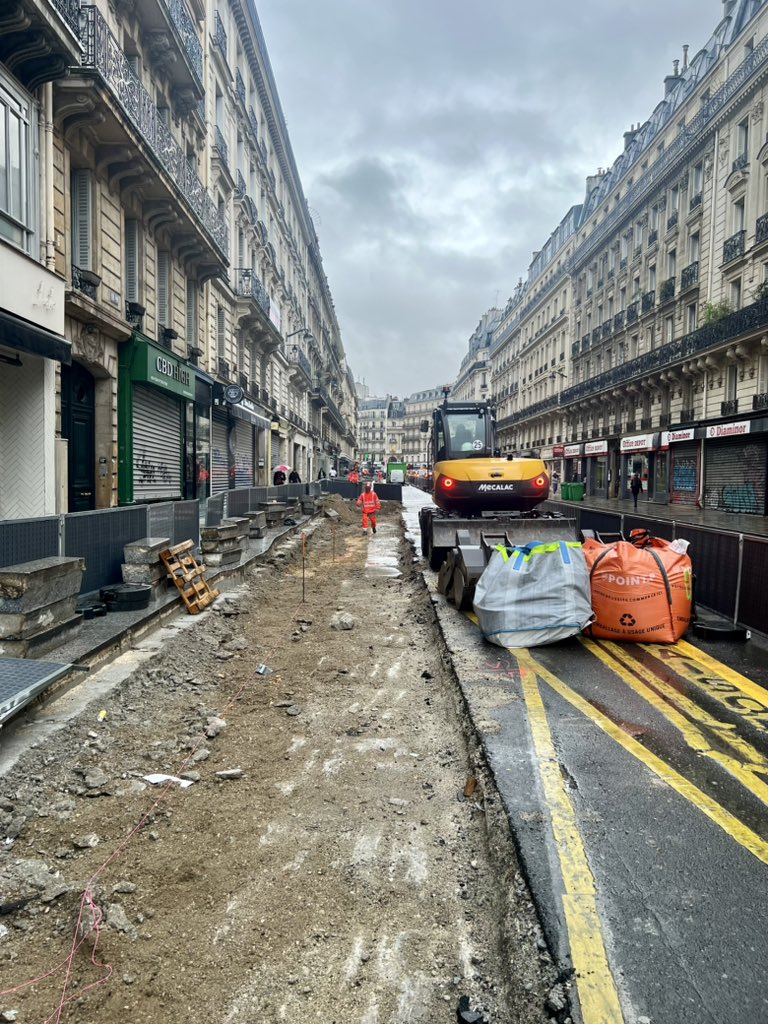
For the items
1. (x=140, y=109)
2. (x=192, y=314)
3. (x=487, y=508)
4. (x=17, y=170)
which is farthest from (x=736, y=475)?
(x=17, y=170)

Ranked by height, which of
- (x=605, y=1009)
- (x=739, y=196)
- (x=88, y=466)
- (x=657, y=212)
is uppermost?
(x=657, y=212)

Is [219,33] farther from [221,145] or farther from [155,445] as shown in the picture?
[155,445]

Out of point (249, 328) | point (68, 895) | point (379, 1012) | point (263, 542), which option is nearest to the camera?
point (379, 1012)

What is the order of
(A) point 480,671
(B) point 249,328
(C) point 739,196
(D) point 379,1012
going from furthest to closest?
(C) point 739,196 < (B) point 249,328 < (A) point 480,671 < (D) point 379,1012

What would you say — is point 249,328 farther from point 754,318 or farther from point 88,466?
point 754,318

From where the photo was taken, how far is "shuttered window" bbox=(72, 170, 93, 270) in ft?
38.2

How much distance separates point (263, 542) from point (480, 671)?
9757mm

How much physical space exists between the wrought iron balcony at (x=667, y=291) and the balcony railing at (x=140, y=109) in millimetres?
26461

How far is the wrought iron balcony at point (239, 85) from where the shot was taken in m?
22.5

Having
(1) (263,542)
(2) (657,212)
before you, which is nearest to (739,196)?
(2) (657,212)

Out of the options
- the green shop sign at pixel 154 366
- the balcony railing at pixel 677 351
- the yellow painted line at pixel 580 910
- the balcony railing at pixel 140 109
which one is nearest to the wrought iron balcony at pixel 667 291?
the balcony railing at pixel 677 351

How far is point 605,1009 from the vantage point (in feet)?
6.51

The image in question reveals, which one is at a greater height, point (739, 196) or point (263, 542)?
point (739, 196)

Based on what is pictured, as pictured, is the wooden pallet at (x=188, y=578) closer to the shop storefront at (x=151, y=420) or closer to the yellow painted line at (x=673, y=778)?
the yellow painted line at (x=673, y=778)
